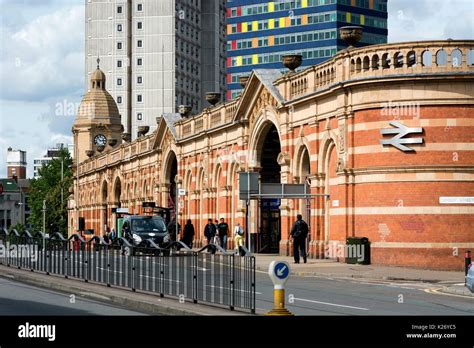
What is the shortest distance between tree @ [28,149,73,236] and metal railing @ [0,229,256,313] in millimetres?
113005

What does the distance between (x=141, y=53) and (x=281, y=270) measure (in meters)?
157

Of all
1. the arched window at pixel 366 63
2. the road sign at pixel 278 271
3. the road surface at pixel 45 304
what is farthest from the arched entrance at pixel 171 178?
the road sign at pixel 278 271

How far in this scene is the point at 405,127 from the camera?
3891cm

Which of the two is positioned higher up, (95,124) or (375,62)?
(95,124)

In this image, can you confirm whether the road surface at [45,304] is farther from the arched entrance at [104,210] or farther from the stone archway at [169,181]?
the arched entrance at [104,210]

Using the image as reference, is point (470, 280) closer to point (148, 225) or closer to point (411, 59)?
point (411, 59)

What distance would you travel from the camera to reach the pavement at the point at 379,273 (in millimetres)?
32284

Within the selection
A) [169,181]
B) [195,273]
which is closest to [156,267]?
[195,273]

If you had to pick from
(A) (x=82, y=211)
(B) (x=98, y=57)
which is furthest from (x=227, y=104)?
(B) (x=98, y=57)

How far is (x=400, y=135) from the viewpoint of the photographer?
39.0m

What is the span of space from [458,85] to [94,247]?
54.0 feet

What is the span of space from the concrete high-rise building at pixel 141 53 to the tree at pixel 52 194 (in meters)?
13.1

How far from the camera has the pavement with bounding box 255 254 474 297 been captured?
3228 centimetres
